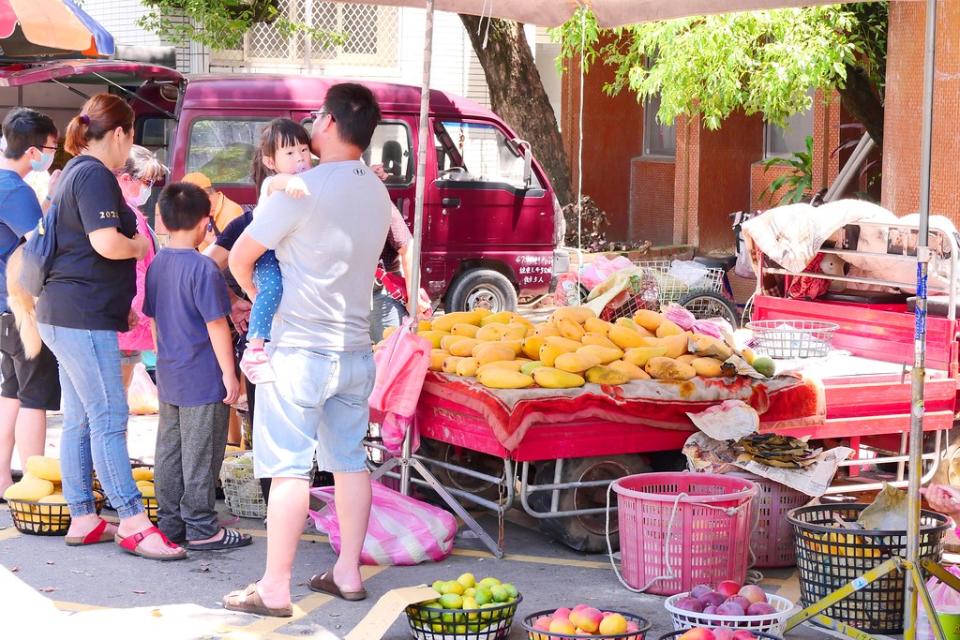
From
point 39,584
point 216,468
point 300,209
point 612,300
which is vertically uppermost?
point 300,209

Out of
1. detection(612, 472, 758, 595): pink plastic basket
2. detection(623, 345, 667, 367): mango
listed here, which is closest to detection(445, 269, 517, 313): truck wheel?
detection(623, 345, 667, 367): mango

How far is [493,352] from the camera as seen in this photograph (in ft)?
20.6

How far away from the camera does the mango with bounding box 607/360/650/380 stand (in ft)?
19.9

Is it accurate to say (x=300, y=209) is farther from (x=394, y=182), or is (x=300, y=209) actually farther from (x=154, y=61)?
(x=154, y=61)

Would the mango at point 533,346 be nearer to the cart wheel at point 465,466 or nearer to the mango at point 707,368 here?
the cart wheel at point 465,466

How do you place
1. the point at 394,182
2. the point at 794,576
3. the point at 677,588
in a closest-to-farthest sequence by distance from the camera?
1. the point at 677,588
2. the point at 794,576
3. the point at 394,182


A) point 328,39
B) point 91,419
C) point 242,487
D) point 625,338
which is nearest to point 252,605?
point 91,419

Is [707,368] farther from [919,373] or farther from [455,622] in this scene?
[455,622]

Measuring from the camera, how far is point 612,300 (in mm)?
9070

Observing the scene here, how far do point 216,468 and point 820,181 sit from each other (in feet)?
35.8

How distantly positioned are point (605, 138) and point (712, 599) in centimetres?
1632

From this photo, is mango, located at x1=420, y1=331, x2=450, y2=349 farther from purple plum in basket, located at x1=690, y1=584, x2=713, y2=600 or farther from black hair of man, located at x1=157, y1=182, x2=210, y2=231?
purple plum in basket, located at x1=690, y1=584, x2=713, y2=600

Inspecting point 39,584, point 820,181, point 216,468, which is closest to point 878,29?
point 820,181

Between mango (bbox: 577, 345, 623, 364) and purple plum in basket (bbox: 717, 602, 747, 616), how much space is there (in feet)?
5.64
